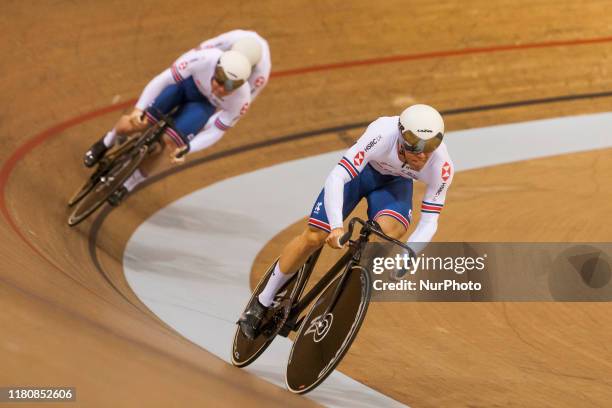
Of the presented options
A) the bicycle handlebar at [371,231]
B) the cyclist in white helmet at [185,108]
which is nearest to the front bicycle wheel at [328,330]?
the bicycle handlebar at [371,231]

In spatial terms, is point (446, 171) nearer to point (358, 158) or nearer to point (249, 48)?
point (358, 158)

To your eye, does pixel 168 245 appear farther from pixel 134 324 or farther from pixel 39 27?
pixel 39 27

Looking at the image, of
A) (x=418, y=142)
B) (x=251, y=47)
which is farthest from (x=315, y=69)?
(x=418, y=142)


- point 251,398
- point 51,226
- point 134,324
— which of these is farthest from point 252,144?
point 251,398

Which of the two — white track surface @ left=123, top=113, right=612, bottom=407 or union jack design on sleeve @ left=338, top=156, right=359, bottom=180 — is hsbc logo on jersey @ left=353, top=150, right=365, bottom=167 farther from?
white track surface @ left=123, top=113, right=612, bottom=407

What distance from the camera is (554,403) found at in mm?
4141

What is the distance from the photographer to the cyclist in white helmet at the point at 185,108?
19.0 ft

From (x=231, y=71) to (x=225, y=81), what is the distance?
6 centimetres

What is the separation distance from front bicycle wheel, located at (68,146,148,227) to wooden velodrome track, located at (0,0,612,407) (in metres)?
0.10

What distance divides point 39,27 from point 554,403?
18.4ft

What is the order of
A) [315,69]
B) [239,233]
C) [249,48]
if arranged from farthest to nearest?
[315,69] → [239,233] → [249,48]

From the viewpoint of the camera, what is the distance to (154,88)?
577cm

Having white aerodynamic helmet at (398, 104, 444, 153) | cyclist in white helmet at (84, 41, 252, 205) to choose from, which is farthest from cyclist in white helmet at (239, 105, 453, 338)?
cyclist in white helmet at (84, 41, 252, 205)

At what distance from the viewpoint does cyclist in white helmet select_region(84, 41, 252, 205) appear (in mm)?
5777
